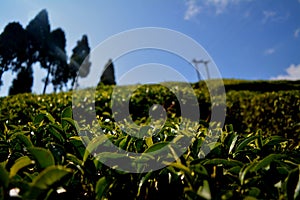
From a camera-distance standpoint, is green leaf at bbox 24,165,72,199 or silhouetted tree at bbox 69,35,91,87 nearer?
green leaf at bbox 24,165,72,199

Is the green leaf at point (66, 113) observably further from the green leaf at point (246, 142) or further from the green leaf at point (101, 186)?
the green leaf at point (246, 142)

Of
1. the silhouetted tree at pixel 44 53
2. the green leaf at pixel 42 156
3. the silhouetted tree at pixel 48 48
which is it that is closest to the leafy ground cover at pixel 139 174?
the green leaf at pixel 42 156

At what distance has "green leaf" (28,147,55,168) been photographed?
0.99 m

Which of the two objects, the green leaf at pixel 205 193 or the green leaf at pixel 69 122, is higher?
the green leaf at pixel 69 122

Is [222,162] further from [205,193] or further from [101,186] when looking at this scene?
[101,186]

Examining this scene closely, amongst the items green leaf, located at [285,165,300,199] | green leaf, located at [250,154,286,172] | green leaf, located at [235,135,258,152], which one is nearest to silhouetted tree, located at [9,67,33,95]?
green leaf, located at [235,135,258,152]

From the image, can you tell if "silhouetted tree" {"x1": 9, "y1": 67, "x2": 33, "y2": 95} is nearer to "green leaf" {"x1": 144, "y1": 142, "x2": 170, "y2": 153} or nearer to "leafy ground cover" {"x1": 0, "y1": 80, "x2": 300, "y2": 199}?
"leafy ground cover" {"x1": 0, "y1": 80, "x2": 300, "y2": 199}

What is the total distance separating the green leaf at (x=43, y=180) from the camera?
85 cm

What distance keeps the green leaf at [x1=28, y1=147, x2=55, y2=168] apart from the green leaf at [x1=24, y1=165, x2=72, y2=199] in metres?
0.13

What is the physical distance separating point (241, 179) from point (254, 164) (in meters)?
0.07

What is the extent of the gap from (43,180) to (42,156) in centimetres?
16

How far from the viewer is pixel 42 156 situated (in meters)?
1.01

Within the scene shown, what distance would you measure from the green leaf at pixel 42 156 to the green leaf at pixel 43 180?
0.44 ft

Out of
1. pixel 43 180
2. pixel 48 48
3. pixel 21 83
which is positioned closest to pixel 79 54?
pixel 48 48
